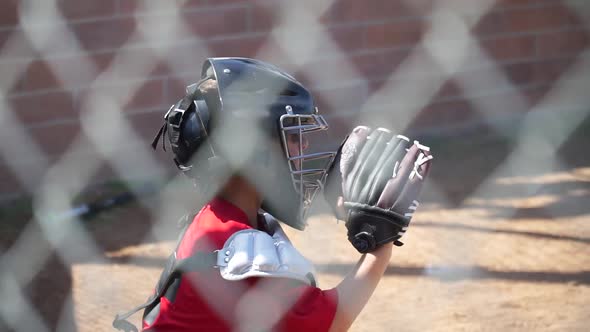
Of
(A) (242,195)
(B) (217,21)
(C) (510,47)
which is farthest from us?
(C) (510,47)

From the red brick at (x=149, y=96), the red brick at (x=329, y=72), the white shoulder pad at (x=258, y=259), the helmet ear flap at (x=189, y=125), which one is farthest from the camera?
the red brick at (x=329, y=72)

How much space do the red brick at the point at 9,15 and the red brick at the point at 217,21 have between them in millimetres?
715

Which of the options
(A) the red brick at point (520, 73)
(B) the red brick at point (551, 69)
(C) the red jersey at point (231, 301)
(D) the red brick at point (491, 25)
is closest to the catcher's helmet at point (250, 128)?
(C) the red jersey at point (231, 301)

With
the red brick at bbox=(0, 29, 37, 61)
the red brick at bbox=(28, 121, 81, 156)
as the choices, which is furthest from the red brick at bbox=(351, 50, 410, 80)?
the red brick at bbox=(0, 29, 37, 61)

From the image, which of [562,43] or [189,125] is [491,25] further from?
[189,125]

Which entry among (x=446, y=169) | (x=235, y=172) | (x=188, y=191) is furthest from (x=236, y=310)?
(x=446, y=169)

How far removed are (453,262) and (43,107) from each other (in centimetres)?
179

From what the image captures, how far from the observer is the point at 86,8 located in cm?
397

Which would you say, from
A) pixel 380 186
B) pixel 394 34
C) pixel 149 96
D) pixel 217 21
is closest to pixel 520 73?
pixel 394 34

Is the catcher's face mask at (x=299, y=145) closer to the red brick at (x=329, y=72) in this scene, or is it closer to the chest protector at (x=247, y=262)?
the chest protector at (x=247, y=262)

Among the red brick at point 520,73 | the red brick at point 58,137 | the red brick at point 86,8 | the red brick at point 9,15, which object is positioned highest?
the red brick at point 9,15

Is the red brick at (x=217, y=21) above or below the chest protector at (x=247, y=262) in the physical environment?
below

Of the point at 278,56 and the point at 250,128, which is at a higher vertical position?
the point at 250,128

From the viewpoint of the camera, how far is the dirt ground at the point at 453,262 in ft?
9.97
